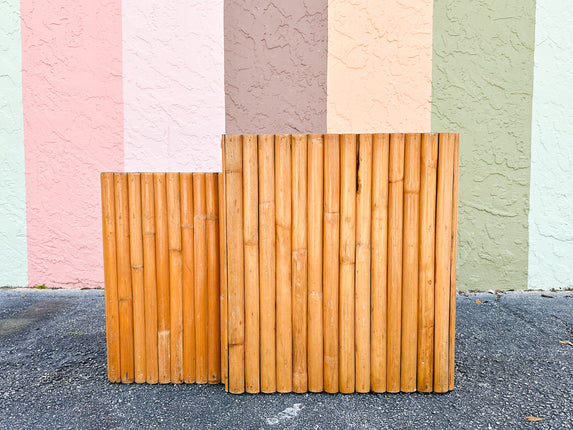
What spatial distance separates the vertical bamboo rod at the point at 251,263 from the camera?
Answer: 6.54ft

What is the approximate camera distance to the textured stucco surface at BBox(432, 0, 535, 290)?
391 centimetres

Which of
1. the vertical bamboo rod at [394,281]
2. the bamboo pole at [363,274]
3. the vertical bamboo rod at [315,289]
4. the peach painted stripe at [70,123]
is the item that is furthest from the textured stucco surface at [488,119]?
the peach painted stripe at [70,123]

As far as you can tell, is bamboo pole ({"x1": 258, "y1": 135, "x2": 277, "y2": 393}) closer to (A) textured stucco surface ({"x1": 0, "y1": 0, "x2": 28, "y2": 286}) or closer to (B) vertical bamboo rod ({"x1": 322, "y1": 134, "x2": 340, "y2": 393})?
(B) vertical bamboo rod ({"x1": 322, "y1": 134, "x2": 340, "y2": 393})

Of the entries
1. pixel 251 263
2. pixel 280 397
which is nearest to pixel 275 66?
pixel 251 263

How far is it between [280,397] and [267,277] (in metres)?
0.65

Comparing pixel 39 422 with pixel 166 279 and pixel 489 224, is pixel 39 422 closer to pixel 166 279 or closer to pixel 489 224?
pixel 166 279

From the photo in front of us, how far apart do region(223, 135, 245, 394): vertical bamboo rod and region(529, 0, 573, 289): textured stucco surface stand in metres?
3.46

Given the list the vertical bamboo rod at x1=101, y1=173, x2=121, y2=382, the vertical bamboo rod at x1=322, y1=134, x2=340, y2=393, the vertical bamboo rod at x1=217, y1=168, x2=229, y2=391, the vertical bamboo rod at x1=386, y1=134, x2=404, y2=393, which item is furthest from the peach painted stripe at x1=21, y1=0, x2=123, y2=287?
the vertical bamboo rod at x1=386, y1=134, x2=404, y2=393

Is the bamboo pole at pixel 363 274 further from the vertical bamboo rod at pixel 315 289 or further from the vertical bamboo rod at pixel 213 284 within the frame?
the vertical bamboo rod at pixel 213 284

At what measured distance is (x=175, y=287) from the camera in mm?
2172

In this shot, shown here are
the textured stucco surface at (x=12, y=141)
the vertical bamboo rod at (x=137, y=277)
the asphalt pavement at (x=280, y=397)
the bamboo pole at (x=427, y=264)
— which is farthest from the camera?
the textured stucco surface at (x=12, y=141)

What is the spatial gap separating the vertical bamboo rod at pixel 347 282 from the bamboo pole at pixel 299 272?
191 millimetres

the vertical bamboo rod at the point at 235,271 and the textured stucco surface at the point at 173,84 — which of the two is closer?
the vertical bamboo rod at the point at 235,271

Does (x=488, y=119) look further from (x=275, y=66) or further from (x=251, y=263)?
(x=251, y=263)
